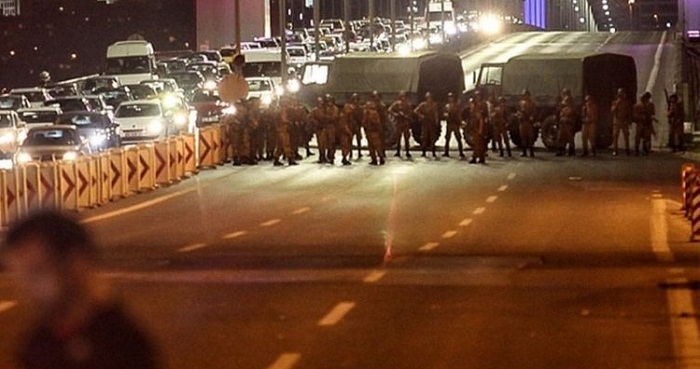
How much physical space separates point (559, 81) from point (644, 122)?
5524 mm

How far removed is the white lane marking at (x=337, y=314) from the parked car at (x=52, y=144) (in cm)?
2414

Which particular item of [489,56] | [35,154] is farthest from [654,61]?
[35,154]

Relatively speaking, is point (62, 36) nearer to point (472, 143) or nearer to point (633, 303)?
point (472, 143)

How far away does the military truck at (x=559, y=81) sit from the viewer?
49250 millimetres

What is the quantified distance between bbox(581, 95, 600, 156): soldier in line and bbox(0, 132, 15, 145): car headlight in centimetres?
1523

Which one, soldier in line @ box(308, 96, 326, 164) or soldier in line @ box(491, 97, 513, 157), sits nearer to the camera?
soldier in line @ box(308, 96, 326, 164)

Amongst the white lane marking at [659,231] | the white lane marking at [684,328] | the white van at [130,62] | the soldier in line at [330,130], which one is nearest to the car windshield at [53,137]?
the soldier in line at [330,130]

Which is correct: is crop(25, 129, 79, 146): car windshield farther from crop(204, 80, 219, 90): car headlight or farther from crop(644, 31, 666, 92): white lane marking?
crop(644, 31, 666, 92): white lane marking

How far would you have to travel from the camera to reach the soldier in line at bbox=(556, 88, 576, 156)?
46031 mm

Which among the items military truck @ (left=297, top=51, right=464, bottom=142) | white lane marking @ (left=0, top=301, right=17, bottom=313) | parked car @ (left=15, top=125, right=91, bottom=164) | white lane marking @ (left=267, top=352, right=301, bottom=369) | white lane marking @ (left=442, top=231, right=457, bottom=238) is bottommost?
white lane marking @ (left=442, top=231, right=457, bottom=238)

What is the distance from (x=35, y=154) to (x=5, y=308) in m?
24.6

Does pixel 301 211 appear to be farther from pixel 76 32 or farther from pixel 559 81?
pixel 76 32

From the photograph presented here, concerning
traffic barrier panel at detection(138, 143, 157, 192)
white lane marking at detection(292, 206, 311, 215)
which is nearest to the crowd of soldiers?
traffic barrier panel at detection(138, 143, 157, 192)

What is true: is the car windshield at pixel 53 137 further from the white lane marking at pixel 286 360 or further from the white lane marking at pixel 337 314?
the white lane marking at pixel 286 360
